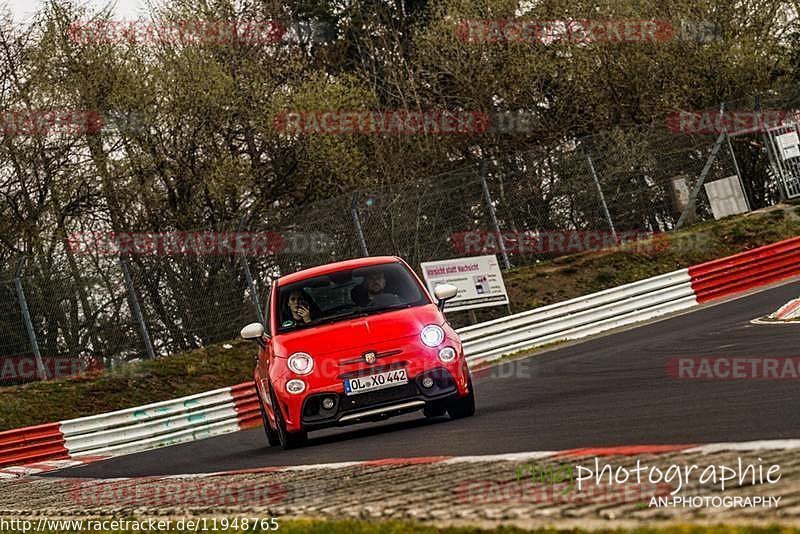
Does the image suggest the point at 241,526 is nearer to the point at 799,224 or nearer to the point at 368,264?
the point at 368,264

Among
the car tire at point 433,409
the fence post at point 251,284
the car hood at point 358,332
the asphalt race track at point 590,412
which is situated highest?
the fence post at point 251,284

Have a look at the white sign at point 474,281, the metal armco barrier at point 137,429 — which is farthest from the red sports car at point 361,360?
the white sign at point 474,281

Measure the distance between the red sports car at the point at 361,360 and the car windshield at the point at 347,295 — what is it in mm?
12

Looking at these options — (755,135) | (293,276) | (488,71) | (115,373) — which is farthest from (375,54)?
(293,276)

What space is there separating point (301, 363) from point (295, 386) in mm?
212

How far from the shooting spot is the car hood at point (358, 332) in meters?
11.4

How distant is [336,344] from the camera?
1148 cm

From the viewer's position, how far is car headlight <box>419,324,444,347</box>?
11375mm

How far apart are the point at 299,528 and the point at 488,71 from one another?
1222 inches

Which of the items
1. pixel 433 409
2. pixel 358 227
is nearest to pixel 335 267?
pixel 433 409

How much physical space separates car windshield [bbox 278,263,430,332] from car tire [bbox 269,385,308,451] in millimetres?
Result: 763

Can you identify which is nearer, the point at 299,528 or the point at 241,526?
the point at 299,528

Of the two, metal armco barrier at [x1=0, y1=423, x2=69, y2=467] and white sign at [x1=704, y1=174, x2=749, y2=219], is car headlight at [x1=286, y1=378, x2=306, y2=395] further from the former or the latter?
white sign at [x1=704, y1=174, x2=749, y2=219]

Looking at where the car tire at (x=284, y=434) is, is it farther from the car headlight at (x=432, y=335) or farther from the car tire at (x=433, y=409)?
the car headlight at (x=432, y=335)
